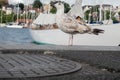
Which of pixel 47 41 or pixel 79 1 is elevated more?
pixel 79 1

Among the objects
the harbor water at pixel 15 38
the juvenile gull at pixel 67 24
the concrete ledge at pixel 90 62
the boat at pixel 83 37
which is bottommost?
the harbor water at pixel 15 38

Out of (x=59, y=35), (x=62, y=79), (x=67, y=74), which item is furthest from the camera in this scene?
(x=59, y=35)

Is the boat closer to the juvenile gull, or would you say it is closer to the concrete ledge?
the juvenile gull

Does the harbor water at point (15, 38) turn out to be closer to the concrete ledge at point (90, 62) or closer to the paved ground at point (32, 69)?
the concrete ledge at point (90, 62)

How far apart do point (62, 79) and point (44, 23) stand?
41.3 meters

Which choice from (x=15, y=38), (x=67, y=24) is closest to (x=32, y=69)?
(x=67, y=24)

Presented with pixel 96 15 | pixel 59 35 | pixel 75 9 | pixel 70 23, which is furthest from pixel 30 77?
pixel 96 15

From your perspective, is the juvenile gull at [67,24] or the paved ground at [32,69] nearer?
the paved ground at [32,69]

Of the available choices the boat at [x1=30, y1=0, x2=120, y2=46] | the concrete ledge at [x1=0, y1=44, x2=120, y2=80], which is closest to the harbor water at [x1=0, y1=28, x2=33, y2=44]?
the boat at [x1=30, y1=0, x2=120, y2=46]

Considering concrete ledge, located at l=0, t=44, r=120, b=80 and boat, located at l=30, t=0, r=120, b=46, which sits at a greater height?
concrete ledge, located at l=0, t=44, r=120, b=80

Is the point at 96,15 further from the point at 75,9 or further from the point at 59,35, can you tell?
the point at 75,9

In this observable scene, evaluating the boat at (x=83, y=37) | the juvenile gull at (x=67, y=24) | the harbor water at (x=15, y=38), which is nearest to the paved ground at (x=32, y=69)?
the juvenile gull at (x=67, y=24)

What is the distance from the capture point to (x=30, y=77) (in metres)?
7.50

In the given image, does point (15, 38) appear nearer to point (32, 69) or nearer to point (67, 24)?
point (67, 24)
